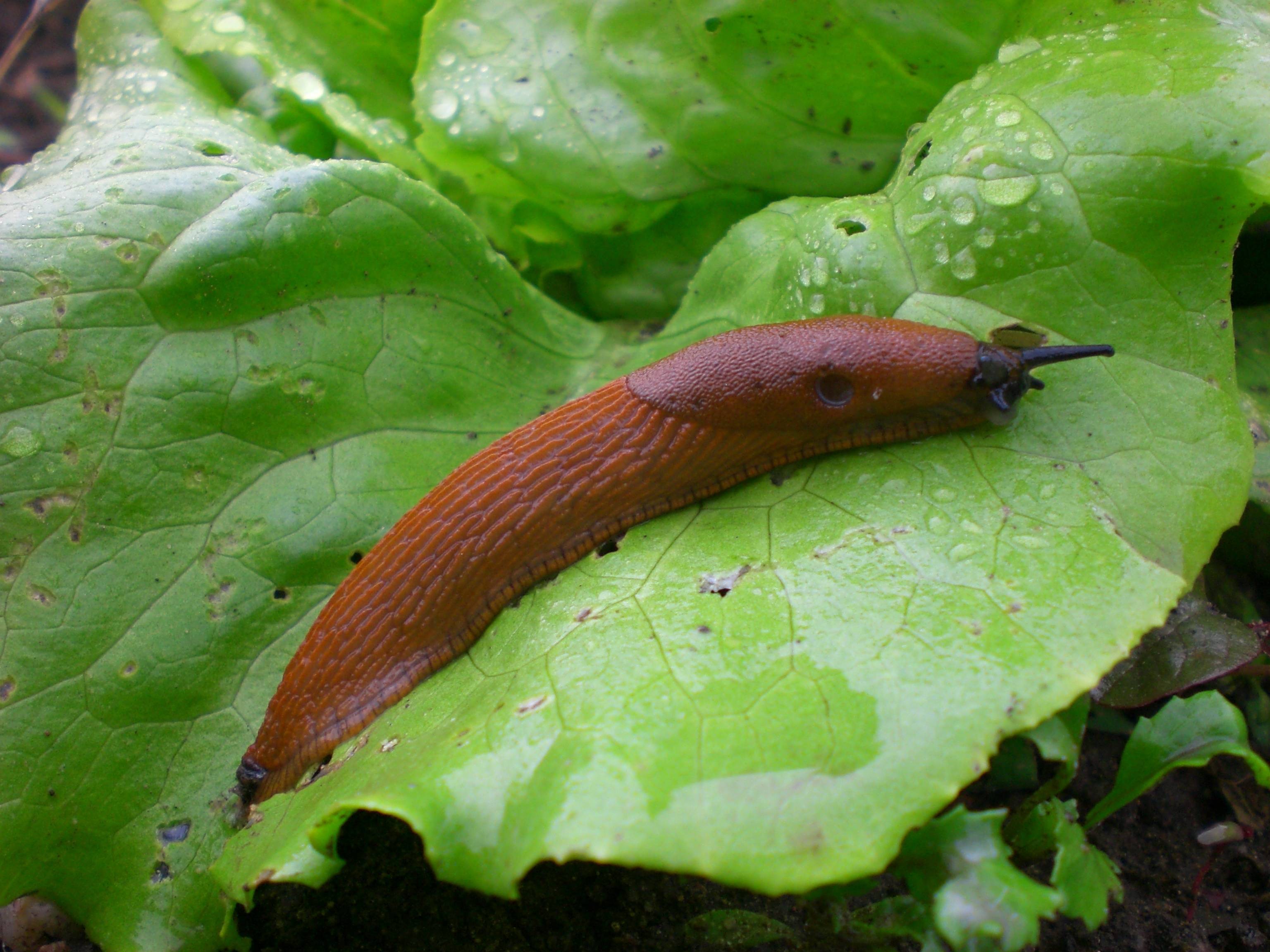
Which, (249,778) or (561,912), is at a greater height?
(249,778)

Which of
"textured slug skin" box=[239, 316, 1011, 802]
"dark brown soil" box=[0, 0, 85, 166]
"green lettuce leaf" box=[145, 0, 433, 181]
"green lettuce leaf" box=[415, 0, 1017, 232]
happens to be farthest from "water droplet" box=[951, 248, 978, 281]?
"dark brown soil" box=[0, 0, 85, 166]

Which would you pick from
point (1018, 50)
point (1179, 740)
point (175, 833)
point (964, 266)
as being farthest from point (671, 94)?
point (175, 833)

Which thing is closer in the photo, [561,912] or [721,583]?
[721,583]

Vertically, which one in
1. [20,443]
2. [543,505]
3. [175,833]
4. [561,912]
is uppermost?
[20,443]

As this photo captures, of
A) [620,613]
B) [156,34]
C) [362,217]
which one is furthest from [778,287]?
[156,34]

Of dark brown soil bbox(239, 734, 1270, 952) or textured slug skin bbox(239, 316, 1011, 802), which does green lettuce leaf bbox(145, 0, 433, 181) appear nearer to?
textured slug skin bbox(239, 316, 1011, 802)

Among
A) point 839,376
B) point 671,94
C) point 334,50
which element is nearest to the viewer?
point 839,376

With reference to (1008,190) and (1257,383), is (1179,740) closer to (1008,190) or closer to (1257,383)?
(1257,383)
